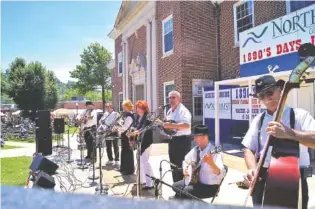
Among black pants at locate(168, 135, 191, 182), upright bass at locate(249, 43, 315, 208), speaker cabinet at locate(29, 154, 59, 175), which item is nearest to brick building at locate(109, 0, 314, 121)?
black pants at locate(168, 135, 191, 182)

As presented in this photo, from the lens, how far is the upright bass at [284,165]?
2.01 meters

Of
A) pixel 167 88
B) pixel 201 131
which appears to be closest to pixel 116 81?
pixel 167 88

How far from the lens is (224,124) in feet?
33.7

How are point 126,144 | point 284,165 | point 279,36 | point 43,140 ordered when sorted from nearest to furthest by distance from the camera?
1. point 284,165
2. point 126,144
3. point 279,36
4. point 43,140

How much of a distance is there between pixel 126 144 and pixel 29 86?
2351 centimetres

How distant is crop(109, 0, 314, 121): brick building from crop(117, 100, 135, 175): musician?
5576 mm

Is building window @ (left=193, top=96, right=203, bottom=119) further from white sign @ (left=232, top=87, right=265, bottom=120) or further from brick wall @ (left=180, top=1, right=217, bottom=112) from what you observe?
white sign @ (left=232, top=87, right=265, bottom=120)

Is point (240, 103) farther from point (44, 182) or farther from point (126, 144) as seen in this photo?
point (44, 182)

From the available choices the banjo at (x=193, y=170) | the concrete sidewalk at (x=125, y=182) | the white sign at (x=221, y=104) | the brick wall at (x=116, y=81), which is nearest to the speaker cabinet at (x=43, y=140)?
the concrete sidewalk at (x=125, y=182)

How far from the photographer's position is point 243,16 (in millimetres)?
10781

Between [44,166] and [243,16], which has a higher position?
[243,16]

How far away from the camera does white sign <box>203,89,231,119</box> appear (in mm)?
9625

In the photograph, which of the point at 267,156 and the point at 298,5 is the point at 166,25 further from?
the point at 267,156

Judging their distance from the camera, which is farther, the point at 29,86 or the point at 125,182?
the point at 29,86
